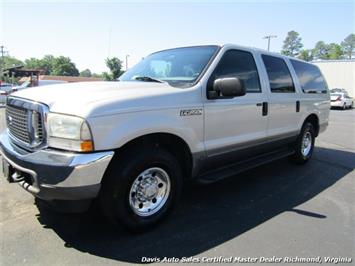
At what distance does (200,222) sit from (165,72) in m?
1.90

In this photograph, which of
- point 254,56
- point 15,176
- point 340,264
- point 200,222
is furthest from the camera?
point 254,56

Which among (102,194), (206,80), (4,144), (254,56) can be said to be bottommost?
(102,194)

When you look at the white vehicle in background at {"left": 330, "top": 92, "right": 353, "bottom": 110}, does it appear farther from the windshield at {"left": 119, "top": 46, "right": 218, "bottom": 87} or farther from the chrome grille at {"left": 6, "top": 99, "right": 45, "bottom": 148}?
the chrome grille at {"left": 6, "top": 99, "right": 45, "bottom": 148}

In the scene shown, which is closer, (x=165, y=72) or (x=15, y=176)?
(x=15, y=176)

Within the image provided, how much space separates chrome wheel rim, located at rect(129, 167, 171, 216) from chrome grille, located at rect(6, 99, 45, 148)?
997mm

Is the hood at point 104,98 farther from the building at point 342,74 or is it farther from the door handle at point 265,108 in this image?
the building at point 342,74

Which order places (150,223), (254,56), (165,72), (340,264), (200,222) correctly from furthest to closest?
(254,56), (165,72), (200,222), (150,223), (340,264)

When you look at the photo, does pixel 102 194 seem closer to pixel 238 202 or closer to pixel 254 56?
pixel 238 202

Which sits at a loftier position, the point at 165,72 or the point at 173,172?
the point at 165,72

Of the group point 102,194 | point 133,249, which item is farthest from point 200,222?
point 102,194

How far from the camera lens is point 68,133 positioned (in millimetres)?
2715

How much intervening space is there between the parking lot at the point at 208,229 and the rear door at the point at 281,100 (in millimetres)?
915

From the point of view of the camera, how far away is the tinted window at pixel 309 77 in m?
5.79

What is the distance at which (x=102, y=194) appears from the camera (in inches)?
117
